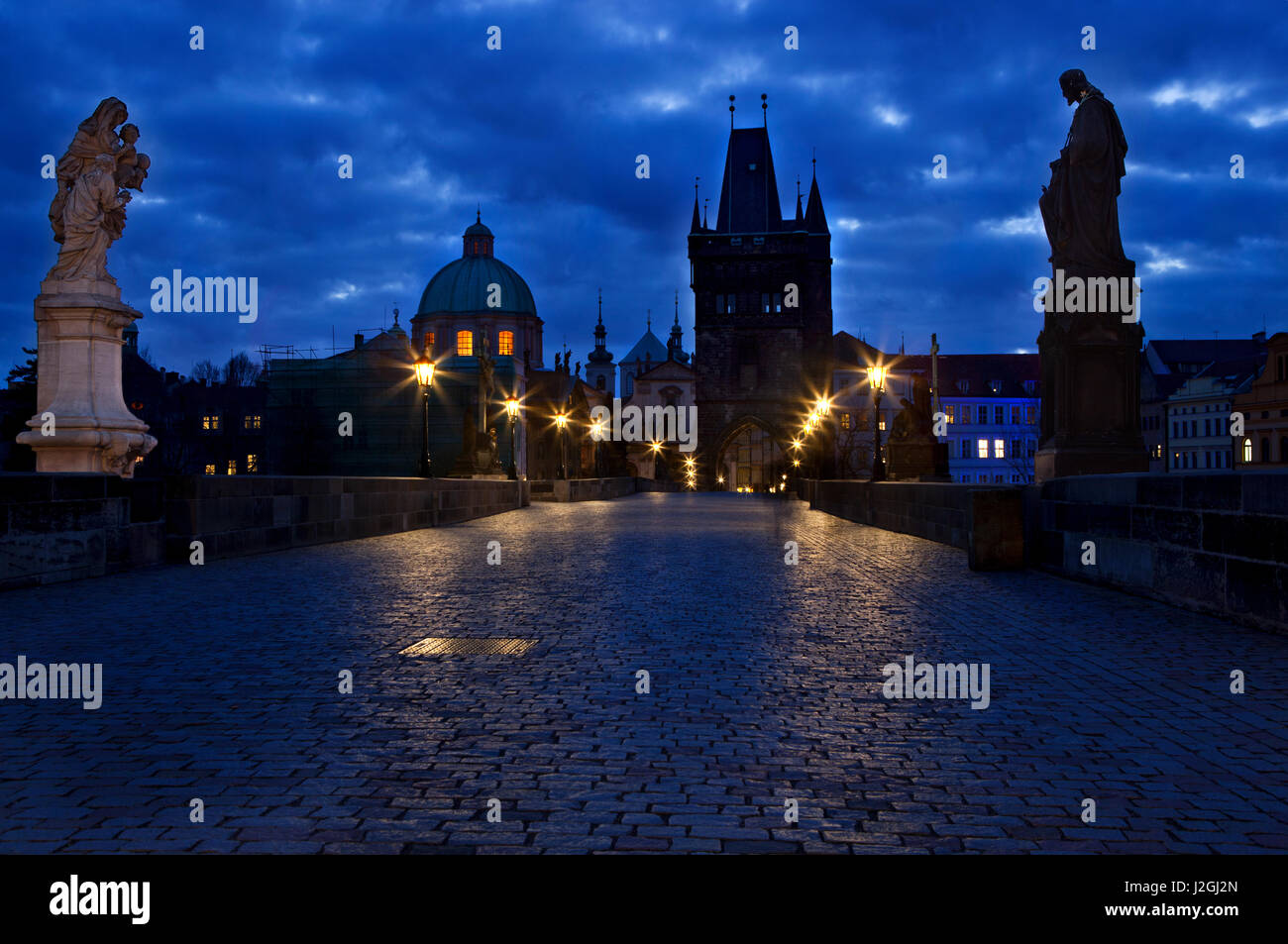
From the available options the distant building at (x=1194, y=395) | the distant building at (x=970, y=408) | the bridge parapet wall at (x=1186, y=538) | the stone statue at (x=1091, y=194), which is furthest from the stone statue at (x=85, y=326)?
the distant building at (x=970, y=408)

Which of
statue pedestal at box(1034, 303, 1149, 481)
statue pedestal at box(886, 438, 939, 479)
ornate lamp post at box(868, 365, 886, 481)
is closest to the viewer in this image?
statue pedestal at box(1034, 303, 1149, 481)

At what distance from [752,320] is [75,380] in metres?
76.0

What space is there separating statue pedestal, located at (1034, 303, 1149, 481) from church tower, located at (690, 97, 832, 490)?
71.5 m

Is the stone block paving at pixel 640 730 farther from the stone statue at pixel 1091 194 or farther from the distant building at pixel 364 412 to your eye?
the distant building at pixel 364 412

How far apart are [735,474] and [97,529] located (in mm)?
88042

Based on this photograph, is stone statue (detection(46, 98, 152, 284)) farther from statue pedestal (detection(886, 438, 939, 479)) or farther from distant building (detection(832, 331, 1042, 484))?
distant building (detection(832, 331, 1042, 484))

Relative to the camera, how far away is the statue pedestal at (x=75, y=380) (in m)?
13.7

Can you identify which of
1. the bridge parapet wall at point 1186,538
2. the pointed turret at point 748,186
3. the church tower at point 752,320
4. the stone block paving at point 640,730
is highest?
the pointed turret at point 748,186

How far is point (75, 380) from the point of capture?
1389cm

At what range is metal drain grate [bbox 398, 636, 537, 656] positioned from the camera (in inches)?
252

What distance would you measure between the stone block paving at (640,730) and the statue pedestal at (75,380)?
18.3ft

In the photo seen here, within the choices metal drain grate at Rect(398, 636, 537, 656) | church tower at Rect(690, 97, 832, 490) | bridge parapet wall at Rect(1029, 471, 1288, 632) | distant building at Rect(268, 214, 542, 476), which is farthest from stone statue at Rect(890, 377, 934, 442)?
church tower at Rect(690, 97, 832, 490)

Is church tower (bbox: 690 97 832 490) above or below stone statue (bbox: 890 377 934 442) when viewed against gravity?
above

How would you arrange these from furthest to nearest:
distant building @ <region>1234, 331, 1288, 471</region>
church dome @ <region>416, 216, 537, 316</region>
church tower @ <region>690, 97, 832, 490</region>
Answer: church dome @ <region>416, 216, 537, 316</region> → church tower @ <region>690, 97, 832, 490</region> → distant building @ <region>1234, 331, 1288, 471</region>
